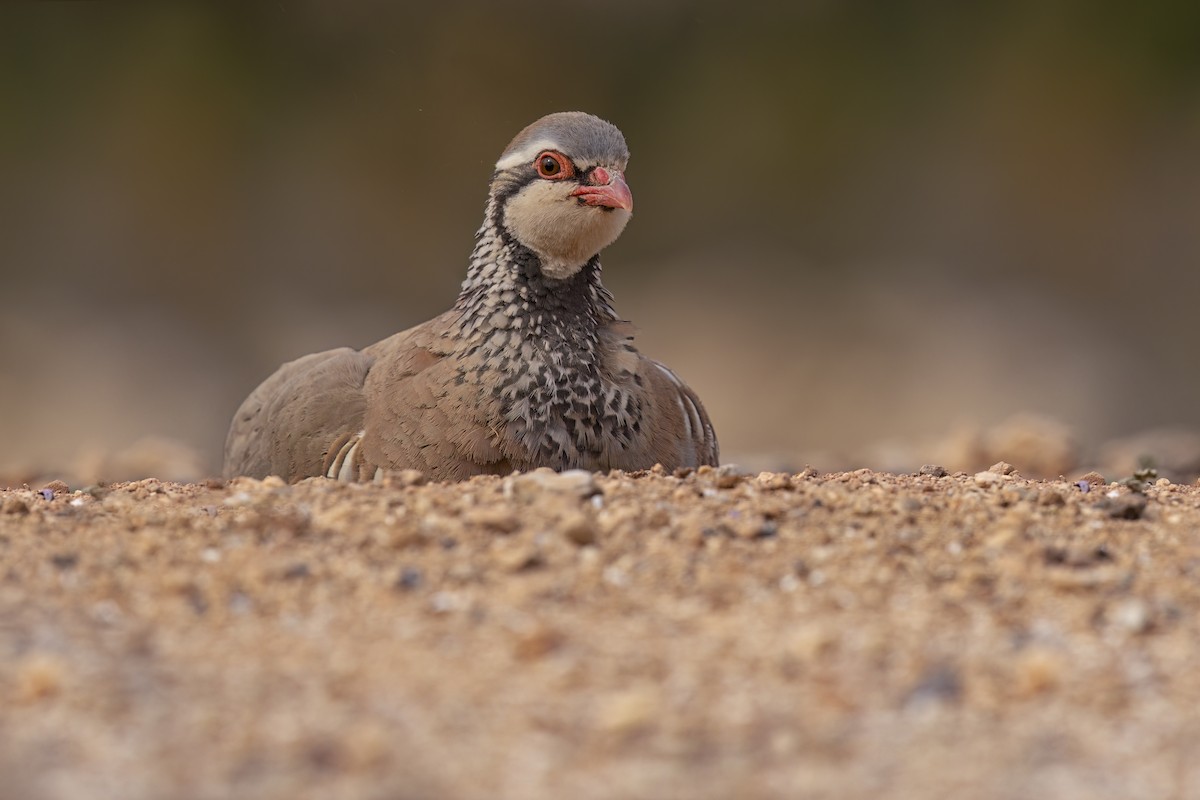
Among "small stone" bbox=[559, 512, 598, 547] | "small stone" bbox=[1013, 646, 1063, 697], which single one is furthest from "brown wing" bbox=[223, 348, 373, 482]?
"small stone" bbox=[1013, 646, 1063, 697]

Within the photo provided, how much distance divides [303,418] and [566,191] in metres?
1.31

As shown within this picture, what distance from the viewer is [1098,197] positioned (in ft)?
50.7

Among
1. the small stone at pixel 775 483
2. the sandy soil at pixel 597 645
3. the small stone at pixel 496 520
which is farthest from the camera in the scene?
the small stone at pixel 775 483

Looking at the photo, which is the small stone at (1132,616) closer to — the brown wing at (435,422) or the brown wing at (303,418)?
the brown wing at (435,422)

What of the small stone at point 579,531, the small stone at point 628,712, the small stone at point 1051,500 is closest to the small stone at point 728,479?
the small stone at point 579,531

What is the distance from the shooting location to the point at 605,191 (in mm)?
5762

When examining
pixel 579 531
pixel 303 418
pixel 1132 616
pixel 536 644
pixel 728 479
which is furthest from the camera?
pixel 303 418

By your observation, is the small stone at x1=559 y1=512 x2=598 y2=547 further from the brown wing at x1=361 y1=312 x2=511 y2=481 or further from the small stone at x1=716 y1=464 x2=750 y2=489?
the brown wing at x1=361 y1=312 x2=511 y2=481

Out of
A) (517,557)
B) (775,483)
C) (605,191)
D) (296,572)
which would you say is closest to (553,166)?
(605,191)

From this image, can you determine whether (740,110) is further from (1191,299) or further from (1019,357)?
(1191,299)

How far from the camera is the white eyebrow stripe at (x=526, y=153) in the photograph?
5891 mm

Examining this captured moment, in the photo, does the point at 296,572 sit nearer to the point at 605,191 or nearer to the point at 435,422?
the point at 435,422

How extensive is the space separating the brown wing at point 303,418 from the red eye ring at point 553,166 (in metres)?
1.08

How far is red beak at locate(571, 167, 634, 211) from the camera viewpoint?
227 inches
